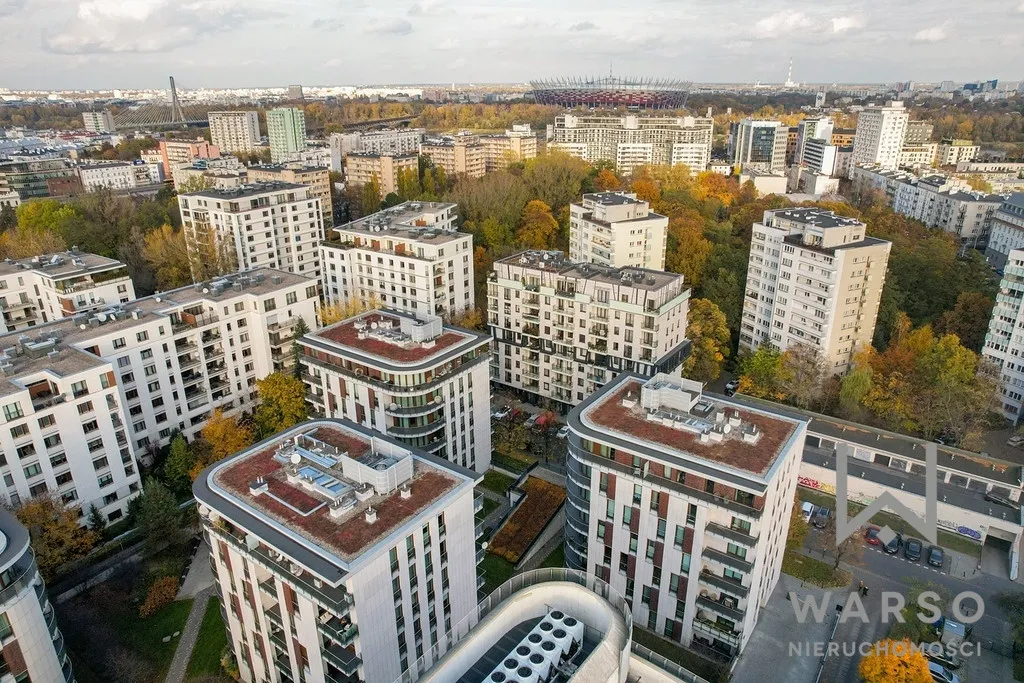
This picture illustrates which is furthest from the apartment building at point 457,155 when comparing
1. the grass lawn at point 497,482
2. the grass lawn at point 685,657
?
the grass lawn at point 685,657

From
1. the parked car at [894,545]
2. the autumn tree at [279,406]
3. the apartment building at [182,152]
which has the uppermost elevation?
the apartment building at [182,152]

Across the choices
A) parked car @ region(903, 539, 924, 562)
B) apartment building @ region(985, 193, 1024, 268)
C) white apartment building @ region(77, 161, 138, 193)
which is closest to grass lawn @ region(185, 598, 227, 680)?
parked car @ region(903, 539, 924, 562)

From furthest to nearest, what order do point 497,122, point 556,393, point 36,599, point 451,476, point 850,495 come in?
point 497,122 < point 556,393 < point 850,495 < point 451,476 < point 36,599

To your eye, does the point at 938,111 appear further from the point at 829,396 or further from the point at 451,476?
the point at 451,476

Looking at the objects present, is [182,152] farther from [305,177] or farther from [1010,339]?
[1010,339]

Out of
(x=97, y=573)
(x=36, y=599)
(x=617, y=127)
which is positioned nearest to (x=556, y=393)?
(x=97, y=573)

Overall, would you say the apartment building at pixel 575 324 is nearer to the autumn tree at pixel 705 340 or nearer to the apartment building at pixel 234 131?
the autumn tree at pixel 705 340

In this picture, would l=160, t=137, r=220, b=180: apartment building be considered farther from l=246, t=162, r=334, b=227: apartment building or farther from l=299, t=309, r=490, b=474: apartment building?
l=299, t=309, r=490, b=474: apartment building
